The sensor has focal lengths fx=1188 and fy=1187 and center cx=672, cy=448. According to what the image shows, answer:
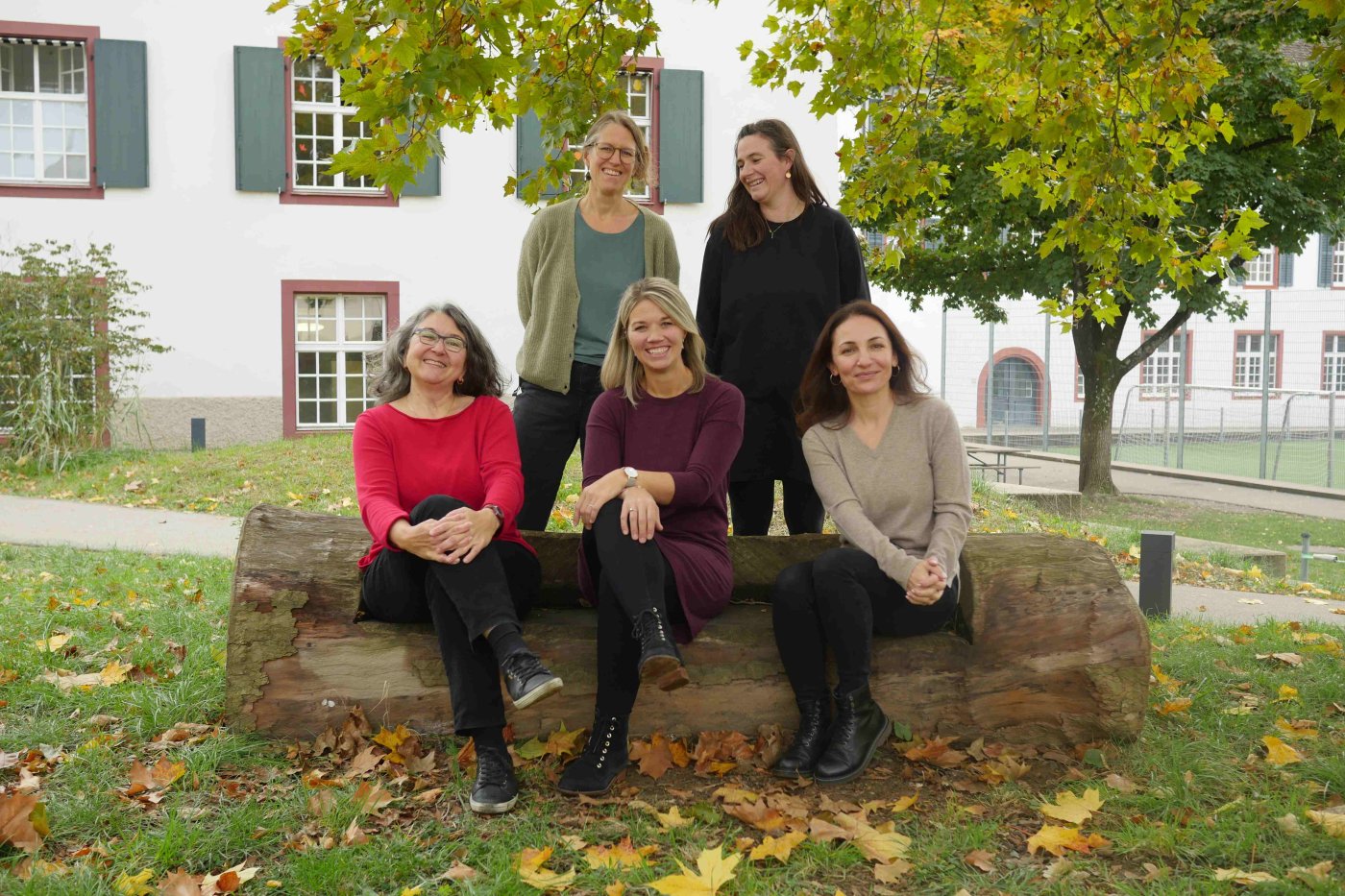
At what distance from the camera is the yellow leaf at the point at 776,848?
2.90 m

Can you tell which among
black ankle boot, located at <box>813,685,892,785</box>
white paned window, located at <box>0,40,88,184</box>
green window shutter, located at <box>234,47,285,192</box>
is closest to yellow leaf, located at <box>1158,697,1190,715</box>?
black ankle boot, located at <box>813,685,892,785</box>

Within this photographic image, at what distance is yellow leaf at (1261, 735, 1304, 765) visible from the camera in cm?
354

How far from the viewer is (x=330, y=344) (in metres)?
14.3

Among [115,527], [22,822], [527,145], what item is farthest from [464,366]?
[527,145]

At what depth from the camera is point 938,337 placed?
2188 cm

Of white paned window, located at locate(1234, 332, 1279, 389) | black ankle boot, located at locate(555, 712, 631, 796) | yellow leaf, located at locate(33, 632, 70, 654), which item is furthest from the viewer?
white paned window, located at locate(1234, 332, 1279, 389)

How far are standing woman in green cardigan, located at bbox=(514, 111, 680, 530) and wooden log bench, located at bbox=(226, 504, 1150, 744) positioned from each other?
63cm

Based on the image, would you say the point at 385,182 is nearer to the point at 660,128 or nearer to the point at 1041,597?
the point at 1041,597

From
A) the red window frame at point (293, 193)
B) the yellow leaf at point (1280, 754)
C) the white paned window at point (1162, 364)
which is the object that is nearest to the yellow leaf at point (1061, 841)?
the yellow leaf at point (1280, 754)

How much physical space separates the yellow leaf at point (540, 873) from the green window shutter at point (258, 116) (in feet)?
40.4

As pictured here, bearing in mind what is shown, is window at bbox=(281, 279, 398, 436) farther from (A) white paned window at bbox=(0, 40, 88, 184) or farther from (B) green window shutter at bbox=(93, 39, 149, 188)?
(A) white paned window at bbox=(0, 40, 88, 184)

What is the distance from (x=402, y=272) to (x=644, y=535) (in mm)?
11606

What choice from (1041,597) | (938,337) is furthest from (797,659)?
Result: (938,337)

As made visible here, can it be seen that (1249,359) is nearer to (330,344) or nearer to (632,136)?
(330,344)
